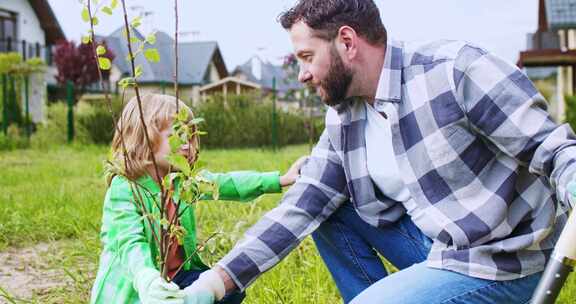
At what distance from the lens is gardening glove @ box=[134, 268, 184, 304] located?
170 cm

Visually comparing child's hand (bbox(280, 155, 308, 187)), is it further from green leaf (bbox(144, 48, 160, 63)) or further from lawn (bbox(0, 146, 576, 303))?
green leaf (bbox(144, 48, 160, 63))

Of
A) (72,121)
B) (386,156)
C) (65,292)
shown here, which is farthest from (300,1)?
(72,121)

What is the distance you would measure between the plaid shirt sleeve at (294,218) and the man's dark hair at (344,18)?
1.31 ft

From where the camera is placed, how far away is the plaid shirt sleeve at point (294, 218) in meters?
2.00

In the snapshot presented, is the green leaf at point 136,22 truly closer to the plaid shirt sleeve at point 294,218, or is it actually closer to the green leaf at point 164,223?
the green leaf at point 164,223

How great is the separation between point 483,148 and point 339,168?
21.0 inches

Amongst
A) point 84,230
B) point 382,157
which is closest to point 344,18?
point 382,157

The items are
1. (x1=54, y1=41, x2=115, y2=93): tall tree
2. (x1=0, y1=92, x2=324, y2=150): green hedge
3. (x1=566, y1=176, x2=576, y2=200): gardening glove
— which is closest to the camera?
(x1=566, y1=176, x2=576, y2=200): gardening glove

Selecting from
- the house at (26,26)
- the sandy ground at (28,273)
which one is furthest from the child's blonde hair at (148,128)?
the house at (26,26)

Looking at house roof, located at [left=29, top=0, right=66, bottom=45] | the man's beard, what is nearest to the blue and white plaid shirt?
the man's beard

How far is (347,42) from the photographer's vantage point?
1.92 meters

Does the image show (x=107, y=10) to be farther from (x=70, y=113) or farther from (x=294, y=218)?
(x=70, y=113)

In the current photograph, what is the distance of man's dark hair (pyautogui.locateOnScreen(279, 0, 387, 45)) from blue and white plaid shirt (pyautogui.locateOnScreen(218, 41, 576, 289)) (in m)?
0.06

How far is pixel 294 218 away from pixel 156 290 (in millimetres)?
549
